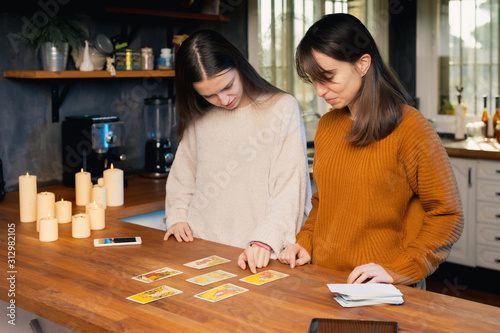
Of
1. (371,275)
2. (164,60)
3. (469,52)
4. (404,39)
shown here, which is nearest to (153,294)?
(371,275)

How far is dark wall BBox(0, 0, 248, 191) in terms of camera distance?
3125mm

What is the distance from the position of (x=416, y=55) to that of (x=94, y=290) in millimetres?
4082

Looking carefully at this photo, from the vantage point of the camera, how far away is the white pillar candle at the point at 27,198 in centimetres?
251

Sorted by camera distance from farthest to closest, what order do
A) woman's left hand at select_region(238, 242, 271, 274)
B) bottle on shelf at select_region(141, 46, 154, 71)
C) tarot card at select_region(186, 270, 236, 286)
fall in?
bottle on shelf at select_region(141, 46, 154, 71) < woman's left hand at select_region(238, 242, 271, 274) < tarot card at select_region(186, 270, 236, 286)

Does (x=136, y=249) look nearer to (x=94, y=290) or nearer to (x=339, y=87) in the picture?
(x=94, y=290)

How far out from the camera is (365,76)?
1678 millimetres

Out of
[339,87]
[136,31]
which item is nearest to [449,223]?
[339,87]

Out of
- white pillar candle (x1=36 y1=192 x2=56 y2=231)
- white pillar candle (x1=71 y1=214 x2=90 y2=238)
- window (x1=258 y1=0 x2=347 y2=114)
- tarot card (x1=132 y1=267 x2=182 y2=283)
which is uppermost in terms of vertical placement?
window (x1=258 y1=0 x2=347 y2=114)

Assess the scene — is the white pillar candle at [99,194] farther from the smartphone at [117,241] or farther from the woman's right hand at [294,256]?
the woman's right hand at [294,256]

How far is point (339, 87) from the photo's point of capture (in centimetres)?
166

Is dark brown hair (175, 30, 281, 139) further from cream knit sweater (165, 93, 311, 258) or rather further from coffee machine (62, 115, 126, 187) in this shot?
coffee machine (62, 115, 126, 187)

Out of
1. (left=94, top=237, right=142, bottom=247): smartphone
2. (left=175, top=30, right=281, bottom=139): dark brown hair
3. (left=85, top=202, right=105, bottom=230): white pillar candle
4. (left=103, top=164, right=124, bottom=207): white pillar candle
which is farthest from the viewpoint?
(left=103, top=164, right=124, bottom=207): white pillar candle

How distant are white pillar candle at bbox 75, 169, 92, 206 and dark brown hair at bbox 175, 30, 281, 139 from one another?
0.81 m

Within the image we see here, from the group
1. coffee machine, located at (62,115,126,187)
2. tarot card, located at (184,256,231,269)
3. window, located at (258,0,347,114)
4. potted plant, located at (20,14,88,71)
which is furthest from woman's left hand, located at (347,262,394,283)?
window, located at (258,0,347,114)
